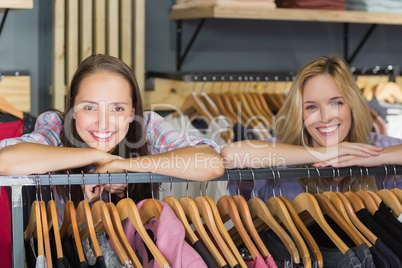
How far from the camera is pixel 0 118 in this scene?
8.10ft

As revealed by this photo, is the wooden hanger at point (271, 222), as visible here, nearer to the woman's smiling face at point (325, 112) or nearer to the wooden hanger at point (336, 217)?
the wooden hanger at point (336, 217)

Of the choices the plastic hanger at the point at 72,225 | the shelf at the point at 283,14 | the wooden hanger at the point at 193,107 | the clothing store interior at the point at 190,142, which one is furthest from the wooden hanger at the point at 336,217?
the shelf at the point at 283,14

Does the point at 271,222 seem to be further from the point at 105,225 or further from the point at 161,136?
the point at 161,136

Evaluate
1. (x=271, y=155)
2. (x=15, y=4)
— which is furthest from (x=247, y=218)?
(x=15, y=4)

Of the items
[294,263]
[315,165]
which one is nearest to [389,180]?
[315,165]

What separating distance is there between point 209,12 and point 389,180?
1.37 metres

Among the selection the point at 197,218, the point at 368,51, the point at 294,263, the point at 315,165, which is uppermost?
the point at 368,51

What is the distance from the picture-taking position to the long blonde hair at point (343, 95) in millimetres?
2312

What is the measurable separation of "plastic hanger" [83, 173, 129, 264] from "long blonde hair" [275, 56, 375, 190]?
0.92m

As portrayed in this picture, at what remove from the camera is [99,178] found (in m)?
1.66

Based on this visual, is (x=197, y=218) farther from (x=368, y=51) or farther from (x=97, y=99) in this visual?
(x=368, y=51)

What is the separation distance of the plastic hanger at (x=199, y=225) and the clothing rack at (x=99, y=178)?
0.08 metres

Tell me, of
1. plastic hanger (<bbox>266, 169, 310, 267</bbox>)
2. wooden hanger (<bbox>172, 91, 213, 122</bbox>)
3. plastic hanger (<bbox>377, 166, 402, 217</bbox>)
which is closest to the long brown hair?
plastic hanger (<bbox>266, 169, 310, 267</bbox>)

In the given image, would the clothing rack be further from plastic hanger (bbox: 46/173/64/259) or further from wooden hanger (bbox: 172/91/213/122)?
wooden hanger (bbox: 172/91/213/122)
